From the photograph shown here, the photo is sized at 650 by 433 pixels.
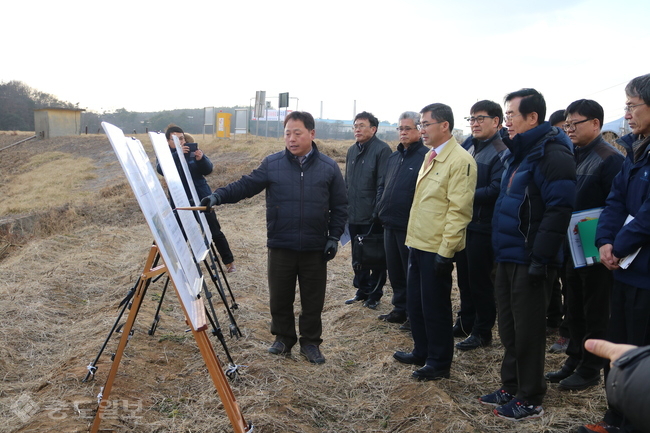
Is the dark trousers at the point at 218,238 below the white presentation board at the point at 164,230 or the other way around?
below

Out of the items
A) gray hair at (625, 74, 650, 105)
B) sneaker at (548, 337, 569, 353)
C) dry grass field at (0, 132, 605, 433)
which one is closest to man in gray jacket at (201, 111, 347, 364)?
dry grass field at (0, 132, 605, 433)

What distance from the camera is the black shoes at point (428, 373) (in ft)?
13.1

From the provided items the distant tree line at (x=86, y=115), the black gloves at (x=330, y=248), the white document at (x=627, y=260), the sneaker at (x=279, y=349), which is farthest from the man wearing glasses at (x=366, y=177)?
the distant tree line at (x=86, y=115)

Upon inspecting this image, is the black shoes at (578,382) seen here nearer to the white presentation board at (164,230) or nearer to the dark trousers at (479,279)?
the dark trousers at (479,279)

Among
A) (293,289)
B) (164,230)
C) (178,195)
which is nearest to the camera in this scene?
(164,230)

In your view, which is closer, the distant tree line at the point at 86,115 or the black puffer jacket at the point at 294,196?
the black puffer jacket at the point at 294,196

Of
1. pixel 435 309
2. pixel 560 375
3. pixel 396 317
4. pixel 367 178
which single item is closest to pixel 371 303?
pixel 396 317

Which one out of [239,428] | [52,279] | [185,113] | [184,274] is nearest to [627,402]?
[239,428]

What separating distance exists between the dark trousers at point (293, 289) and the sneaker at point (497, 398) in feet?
5.03

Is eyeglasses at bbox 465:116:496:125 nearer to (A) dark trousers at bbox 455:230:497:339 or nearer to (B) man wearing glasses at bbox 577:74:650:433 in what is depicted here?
(A) dark trousers at bbox 455:230:497:339

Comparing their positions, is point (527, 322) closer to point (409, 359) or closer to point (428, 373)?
point (428, 373)

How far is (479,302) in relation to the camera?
4797 mm

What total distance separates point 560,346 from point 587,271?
3.44 feet

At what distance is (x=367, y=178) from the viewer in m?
6.11
